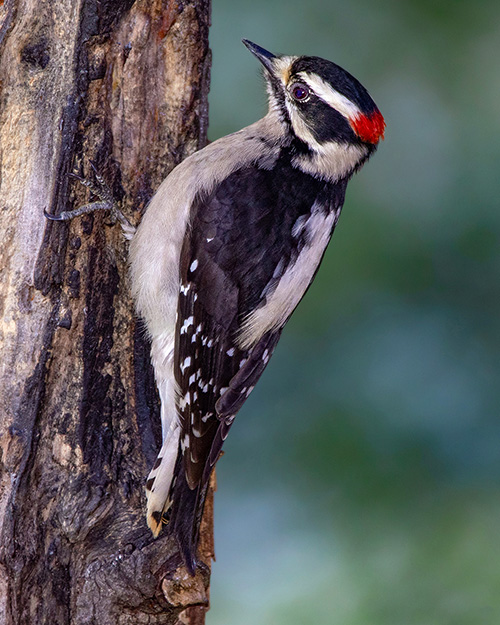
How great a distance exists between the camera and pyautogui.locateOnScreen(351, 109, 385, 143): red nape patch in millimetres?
2229

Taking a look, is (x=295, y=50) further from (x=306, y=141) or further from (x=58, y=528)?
(x=58, y=528)

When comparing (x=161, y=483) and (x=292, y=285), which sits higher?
(x=292, y=285)

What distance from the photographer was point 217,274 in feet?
6.74

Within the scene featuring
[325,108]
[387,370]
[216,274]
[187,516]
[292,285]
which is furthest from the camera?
[387,370]

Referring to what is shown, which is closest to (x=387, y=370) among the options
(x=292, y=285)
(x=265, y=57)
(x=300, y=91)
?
(x=292, y=285)

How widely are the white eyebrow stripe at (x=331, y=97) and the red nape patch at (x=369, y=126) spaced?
0.07 feet

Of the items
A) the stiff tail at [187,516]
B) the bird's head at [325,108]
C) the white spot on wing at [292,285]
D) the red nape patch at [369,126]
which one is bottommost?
the stiff tail at [187,516]

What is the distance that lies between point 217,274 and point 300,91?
0.70 metres

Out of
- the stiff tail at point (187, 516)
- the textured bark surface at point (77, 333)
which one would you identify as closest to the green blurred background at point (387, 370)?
the textured bark surface at point (77, 333)

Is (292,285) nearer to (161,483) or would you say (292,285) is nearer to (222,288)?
(222,288)

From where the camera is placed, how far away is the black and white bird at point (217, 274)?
6.72ft

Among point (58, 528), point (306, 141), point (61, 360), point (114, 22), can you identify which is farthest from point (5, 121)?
point (58, 528)

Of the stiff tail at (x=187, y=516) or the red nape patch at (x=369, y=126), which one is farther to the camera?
the red nape patch at (x=369, y=126)

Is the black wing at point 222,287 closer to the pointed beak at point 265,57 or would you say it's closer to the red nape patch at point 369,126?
the red nape patch at point 369,126
